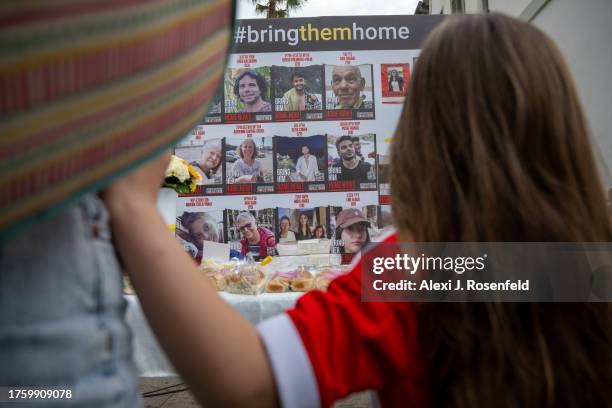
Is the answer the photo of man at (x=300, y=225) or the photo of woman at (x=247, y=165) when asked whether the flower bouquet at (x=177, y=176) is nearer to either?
the photo of woman at (x=247, y=165)

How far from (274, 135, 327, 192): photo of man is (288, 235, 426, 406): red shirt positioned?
78.7 inches

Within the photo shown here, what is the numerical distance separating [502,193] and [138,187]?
416 millimetres

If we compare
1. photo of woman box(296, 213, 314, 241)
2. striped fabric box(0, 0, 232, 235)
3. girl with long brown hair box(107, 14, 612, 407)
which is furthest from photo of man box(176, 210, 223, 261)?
striped fabric box(0, 0, 232, 235)

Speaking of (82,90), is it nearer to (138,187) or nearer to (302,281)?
(138,187)

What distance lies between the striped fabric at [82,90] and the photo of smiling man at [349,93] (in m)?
2.24

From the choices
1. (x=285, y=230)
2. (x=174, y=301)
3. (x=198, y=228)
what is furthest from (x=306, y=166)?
(x=174, y=301)

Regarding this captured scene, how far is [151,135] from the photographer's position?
34 centimetres

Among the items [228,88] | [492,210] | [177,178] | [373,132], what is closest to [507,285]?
[492,210]

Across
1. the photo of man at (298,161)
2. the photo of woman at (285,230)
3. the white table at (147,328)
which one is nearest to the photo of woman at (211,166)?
the photo of man at (298,161)

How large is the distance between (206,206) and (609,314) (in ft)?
7.18

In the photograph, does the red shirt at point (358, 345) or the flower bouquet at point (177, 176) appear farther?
the flower bouquet at point (177, 176)

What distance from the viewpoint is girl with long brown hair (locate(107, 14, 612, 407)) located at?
0.43 meters

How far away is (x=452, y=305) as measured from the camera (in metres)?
0.52

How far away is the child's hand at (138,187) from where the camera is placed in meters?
0.42
